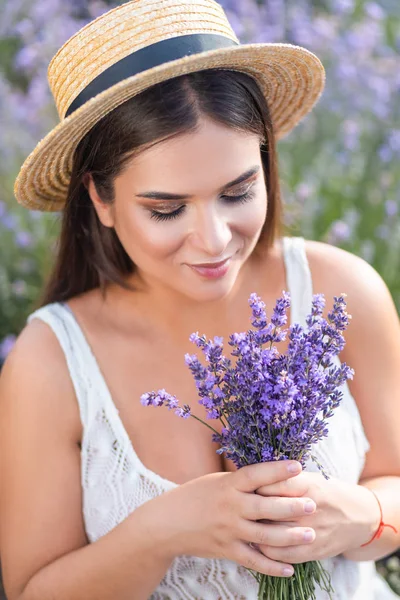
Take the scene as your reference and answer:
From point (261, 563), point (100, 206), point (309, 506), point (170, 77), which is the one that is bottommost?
point (261, 563)

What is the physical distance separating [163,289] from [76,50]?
71cm

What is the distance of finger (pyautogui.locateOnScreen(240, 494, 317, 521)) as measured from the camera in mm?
1719

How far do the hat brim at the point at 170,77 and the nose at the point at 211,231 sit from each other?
310 millimetres

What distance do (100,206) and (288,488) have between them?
2.93 ft

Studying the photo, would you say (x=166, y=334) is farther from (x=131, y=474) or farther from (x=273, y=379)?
(x=273, y=379)

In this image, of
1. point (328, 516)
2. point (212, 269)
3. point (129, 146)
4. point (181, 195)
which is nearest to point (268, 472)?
point (328, 516)

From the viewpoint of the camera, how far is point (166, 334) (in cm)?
251

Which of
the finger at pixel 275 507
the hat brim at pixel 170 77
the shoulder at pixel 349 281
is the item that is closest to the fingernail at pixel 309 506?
the finger at pixel 275 507

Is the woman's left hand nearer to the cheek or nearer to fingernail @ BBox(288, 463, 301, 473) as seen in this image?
fingernail @ BBox(288, 463, 301, 473)

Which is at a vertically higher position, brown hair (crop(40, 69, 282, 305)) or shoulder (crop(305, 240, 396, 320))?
brown hair (crop(40, 69, 282, 305))

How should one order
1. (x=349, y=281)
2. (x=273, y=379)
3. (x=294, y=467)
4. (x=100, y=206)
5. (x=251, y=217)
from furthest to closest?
(x=349, y=281)
(x=100, y=206)
(x=251, y=217)
(x=294, y=467)
(x=273, y=379)

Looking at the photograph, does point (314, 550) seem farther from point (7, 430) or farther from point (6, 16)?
point (6, 16)

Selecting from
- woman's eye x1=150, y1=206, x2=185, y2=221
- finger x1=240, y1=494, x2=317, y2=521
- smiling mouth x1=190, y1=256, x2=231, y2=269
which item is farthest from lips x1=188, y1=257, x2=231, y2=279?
finger x1=240, y1=494, x2=317, y2=521

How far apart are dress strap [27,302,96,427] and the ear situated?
1.07 ft
